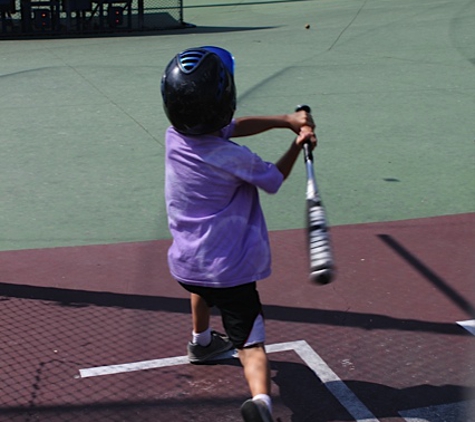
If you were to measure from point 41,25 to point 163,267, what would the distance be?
1206cm

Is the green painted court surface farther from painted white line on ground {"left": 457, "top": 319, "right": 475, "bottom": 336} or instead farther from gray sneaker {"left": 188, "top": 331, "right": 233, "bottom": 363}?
gray sneaker {"left": 188, "top": 331, "right": 233, "bottom": 363}

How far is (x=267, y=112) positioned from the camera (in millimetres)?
9469

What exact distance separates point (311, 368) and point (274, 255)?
1.58 m

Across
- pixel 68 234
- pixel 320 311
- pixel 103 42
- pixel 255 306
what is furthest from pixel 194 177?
pixel 103 42

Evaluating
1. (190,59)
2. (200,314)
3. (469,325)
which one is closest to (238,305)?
(200,314)

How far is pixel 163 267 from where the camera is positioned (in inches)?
220

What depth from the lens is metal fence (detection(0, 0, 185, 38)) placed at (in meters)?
16.5

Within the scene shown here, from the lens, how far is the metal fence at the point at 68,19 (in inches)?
648

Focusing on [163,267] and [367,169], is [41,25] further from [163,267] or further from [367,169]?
[163,267]

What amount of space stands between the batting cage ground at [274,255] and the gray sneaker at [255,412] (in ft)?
1.76

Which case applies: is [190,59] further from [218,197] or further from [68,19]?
[68,19]

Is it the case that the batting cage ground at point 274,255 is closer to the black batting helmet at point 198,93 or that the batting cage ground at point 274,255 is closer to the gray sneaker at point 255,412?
the gray sneaker at point 255,412

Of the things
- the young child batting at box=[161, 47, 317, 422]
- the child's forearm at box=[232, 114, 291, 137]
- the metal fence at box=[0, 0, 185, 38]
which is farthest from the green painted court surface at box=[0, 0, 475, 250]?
the young child batting at box=[161, 47, 317, 422]

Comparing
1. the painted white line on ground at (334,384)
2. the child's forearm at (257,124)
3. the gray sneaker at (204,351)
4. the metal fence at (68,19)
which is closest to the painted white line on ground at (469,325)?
the painted white line on ground at (334,384)
